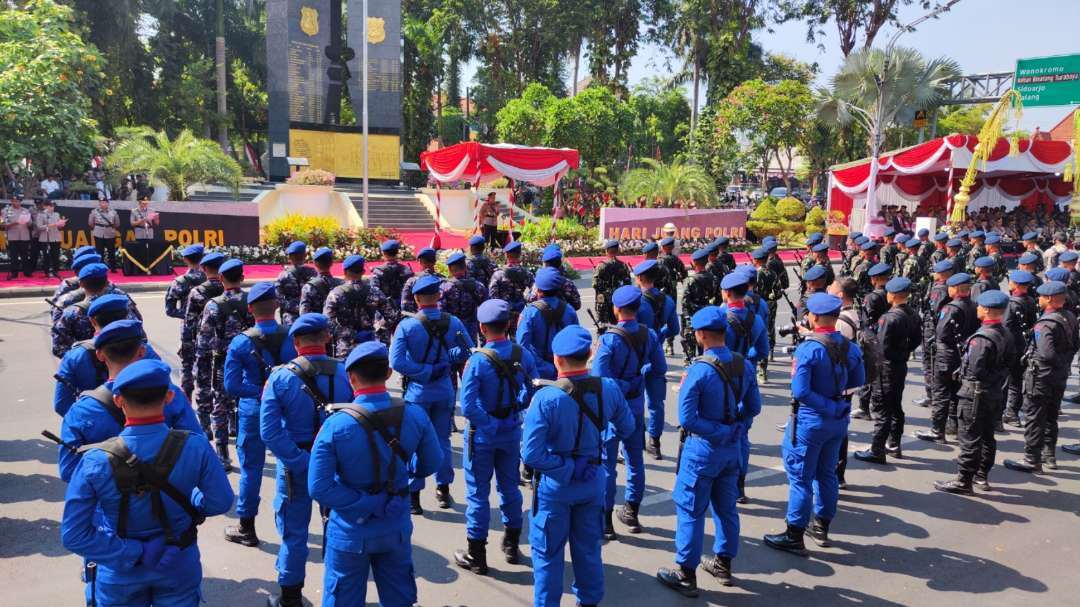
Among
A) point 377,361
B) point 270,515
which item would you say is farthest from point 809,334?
point 270,515

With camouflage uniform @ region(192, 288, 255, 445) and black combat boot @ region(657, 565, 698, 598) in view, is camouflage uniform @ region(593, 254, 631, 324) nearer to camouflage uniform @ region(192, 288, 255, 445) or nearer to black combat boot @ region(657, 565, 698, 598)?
camouflage uniform @ region(192, 288, 255, 445)

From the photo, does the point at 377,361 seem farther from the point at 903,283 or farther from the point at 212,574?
the point at 903,283

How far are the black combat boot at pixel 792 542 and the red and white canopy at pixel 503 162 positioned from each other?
14.6 meters

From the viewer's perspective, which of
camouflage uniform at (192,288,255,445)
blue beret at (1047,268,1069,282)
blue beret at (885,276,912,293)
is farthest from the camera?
blue beret at (1047,268,1069,282)

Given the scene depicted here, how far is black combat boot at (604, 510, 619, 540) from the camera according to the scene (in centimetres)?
549

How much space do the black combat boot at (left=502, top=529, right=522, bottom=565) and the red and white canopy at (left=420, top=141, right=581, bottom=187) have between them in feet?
47.7

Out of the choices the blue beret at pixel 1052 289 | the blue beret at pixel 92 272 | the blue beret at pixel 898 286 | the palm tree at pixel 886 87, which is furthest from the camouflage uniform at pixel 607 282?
the palm tree at pixel 886 87

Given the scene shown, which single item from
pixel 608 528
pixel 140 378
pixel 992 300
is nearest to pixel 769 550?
pixel 608 528

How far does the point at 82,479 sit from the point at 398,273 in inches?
232

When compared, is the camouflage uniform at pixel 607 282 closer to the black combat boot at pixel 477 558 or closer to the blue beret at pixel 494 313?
the blue beret at pixel 494 313

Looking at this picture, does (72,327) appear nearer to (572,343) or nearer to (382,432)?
(382,432)

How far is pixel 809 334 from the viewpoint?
18.2 ft

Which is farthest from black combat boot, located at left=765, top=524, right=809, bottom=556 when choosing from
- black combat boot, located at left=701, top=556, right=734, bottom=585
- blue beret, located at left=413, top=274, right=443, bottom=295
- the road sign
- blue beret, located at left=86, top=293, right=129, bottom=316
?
the road sign

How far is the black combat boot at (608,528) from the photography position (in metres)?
5.49
